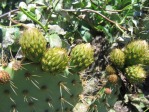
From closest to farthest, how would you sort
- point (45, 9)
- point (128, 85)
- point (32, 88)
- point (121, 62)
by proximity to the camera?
point (32, 88), point (121, 62), point (45, 9), point (128, 85)

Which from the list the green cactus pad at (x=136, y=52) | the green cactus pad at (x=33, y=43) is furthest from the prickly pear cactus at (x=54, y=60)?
the green cactus pad at (x=136, y=52)

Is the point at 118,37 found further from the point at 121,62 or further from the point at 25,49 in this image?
the point at 25,49

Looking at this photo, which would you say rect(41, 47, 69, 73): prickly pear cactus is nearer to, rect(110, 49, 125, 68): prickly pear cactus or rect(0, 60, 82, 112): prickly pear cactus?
rect(0, 60, 82, 112): prickly pear cactus

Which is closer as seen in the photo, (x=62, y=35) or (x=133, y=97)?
(x=62, y=35)

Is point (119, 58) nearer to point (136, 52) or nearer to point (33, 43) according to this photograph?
point (136, 52)

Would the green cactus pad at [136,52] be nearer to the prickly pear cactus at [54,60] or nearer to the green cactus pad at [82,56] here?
the green cactus pad at [82,56]

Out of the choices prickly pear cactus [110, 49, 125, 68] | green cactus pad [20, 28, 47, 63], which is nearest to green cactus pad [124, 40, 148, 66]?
prickly pear cactus [110, 49, 125, 68]

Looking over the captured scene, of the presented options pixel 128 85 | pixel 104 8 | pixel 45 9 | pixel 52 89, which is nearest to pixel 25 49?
pixel 52 89
